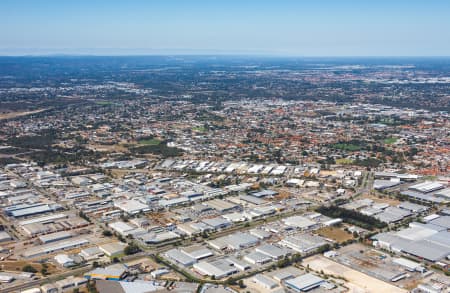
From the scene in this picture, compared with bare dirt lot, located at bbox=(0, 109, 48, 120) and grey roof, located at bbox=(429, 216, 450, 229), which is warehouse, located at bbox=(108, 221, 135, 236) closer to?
grey roof, located at bbox=(429, 216, 450, 229)

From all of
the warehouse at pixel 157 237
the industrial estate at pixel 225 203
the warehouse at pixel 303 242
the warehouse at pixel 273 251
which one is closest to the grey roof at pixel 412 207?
the industrial estate at pixel 225 203

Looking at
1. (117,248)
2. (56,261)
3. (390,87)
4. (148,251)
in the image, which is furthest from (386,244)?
(390,87)

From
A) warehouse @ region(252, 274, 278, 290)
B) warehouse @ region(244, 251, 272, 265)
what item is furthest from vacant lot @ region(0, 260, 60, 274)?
warehouse @ region(252, 274, 278, 290)

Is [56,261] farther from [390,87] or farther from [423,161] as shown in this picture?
[390,87]

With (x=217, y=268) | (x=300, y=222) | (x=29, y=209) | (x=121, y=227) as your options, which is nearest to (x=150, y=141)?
(x=29, y=209)

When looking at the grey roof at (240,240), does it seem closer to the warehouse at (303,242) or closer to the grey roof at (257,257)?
the grey roof at (257,257)

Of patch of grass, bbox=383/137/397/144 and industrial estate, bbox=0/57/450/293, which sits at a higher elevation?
patch of grass, bbox=383/137/397/144
